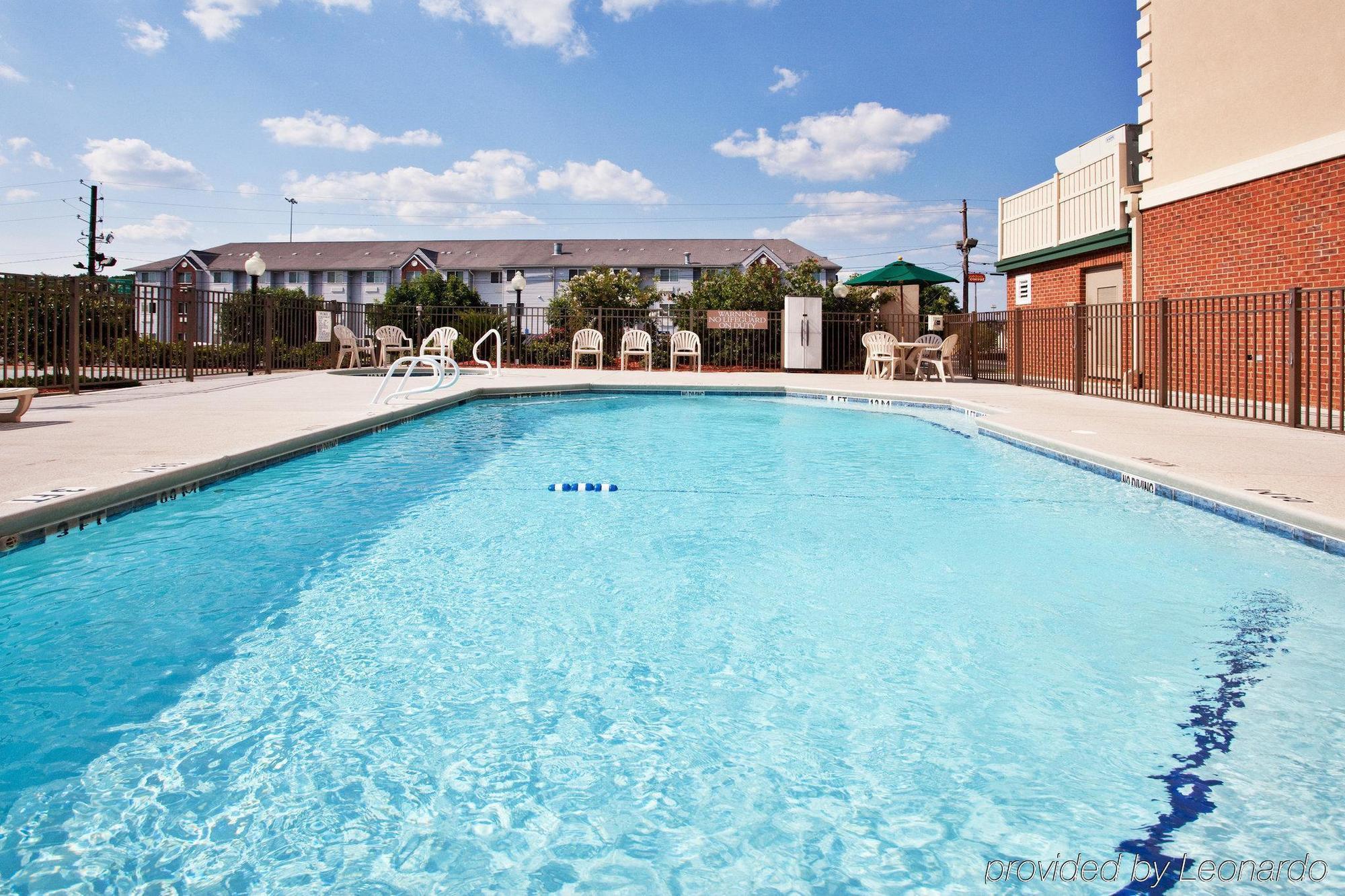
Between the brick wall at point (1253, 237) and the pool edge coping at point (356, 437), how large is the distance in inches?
145

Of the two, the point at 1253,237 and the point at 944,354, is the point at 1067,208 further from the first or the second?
the point at 1253,237

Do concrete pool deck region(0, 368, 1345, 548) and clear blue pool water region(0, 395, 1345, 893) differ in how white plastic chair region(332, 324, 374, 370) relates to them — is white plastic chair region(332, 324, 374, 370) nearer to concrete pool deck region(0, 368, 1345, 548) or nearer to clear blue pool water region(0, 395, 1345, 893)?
concrete pool deck region(0, 368, 1345, 548)

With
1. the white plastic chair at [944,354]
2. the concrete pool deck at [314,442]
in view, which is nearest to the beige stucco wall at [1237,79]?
the concrete pool deck at [314,442]

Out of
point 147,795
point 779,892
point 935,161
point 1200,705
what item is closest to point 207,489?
point 147,795

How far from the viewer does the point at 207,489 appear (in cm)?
603

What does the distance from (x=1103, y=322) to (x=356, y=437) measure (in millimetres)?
9851

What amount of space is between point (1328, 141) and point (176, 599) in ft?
38.1

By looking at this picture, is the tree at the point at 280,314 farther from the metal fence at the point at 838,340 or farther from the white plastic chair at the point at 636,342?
the white plastic chair at the point at 636,342

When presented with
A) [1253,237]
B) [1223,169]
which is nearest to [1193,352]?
[1253,237]

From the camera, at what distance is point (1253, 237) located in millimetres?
11180

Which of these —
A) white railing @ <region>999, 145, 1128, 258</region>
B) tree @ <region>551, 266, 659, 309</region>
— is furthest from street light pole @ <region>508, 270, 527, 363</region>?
white railing @ <region>999, 145, 1128, 258</region>

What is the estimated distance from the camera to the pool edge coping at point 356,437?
4445 millimetres

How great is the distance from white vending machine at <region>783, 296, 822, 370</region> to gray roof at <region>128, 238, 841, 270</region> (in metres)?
38.4

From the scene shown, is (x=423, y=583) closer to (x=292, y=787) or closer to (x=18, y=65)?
(x=292, y=787)
